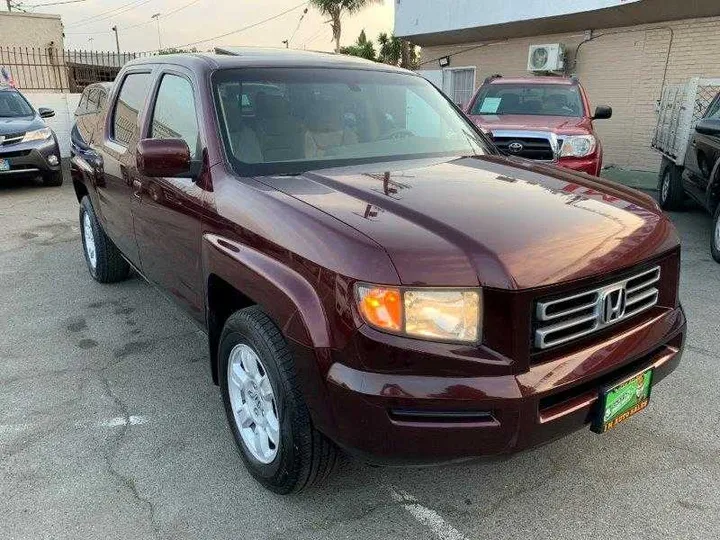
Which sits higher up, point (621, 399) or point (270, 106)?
point (270, 106)

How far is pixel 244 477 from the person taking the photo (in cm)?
275

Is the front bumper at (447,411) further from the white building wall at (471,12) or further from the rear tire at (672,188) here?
the white building wall at (471,12)

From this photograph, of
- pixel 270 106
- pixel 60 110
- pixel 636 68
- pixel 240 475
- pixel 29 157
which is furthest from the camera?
pixel 60 110

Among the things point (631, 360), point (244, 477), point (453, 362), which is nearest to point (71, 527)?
point (244, 477)

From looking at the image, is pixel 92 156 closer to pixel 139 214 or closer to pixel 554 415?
pixel 139 214

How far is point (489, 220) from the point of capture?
2.23 m

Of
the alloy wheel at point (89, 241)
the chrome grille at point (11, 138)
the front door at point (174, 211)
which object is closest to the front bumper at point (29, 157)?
the chrome grille at point (11, 138)

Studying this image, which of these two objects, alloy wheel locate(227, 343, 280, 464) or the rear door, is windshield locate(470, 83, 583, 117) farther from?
alloy wheel locate(227, 343, 280, 464)

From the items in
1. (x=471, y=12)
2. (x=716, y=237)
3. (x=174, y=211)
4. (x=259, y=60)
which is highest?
(x=471, y=12)

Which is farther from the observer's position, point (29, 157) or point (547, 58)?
point (547, 58)

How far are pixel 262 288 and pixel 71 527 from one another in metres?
1.23

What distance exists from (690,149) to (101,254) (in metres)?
6.51

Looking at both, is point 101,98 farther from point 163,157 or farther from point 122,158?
point 163,157

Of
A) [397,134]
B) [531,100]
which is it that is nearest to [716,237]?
[531,100]
